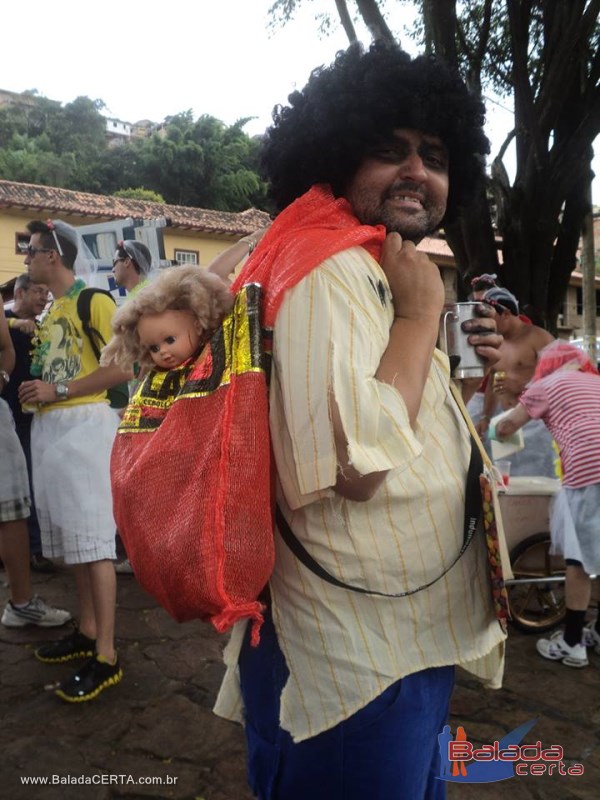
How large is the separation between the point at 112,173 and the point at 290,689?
162 ft

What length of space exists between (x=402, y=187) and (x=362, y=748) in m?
1.09

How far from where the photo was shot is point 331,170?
1462 millimetres

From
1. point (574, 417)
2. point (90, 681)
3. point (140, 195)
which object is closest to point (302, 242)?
point (90, 681)

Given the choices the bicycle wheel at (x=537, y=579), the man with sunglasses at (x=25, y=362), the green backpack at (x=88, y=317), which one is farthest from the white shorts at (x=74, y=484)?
the bicycle wheel at (x=537, y=579)

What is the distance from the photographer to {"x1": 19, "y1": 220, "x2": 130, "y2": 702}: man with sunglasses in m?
3.07

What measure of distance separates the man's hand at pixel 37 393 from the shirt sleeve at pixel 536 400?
254 cm

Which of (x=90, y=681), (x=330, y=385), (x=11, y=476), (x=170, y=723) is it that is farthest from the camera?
(x=11, y=476)

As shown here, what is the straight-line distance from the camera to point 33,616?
379 centimetres

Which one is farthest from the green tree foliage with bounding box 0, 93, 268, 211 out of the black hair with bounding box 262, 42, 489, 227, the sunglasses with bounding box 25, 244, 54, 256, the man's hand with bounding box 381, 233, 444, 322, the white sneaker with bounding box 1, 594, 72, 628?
the man's hand with bounding box 381, 233, 444, 322

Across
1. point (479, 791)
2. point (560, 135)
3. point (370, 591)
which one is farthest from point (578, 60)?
point (370, 591)

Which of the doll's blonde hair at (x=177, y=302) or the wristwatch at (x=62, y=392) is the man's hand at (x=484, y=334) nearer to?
the doll's blonde hair at (x=177, y=302)

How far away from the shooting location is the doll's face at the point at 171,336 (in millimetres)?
1299

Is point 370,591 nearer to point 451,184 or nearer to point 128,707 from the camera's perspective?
point 451,184

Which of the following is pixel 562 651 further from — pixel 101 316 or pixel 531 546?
pixel 101 316
